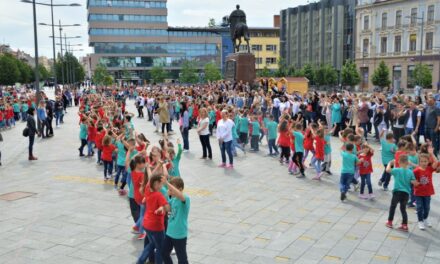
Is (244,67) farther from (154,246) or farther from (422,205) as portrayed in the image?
(154,246)

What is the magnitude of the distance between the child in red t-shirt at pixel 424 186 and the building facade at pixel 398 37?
56.8 metres

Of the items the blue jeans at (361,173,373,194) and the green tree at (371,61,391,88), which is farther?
the green tree at (371,61,391,88)

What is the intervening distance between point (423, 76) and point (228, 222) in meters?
56.8

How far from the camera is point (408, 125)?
1555cm

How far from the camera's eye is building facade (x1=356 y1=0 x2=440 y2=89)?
2474 inches

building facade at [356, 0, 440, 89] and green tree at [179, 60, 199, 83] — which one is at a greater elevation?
building facade at [356, 0, 440, 89]

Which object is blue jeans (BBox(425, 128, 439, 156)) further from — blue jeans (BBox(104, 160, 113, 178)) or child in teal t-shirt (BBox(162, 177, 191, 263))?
child in teal t-shirt (BBox(162, 177, 191, 263))

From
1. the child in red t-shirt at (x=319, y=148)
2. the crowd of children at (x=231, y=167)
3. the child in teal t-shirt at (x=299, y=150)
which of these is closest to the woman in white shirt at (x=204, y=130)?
the crowd of children at (x=231, y=167)

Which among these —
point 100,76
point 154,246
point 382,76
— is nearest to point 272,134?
point 154,246

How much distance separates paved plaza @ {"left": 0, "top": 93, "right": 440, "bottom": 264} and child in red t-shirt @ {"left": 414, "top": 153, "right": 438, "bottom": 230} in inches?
10.6

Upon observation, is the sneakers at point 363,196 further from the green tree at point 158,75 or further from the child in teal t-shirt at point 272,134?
the green tree at point 158,75

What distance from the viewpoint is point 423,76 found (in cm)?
5822

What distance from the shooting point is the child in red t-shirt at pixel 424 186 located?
786 centimetres

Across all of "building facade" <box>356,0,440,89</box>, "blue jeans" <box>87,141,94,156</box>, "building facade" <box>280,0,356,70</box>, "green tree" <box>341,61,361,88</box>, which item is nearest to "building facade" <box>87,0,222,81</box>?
"building facade" <box>280,0,356,70</box>
